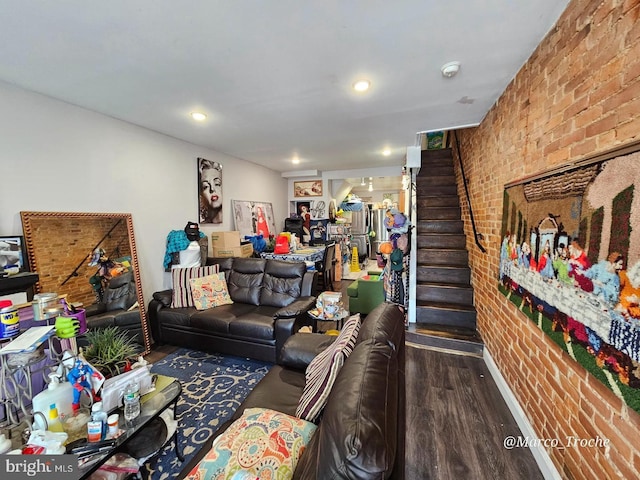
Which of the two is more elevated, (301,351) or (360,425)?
(360,425)

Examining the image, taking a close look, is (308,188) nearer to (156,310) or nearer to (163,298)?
(163,298)

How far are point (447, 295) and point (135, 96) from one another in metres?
4.02

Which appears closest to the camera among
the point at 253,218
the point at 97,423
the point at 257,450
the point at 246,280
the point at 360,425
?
the point at 360,425

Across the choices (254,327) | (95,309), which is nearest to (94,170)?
(95,309)

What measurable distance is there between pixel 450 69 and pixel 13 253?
3.65 meters

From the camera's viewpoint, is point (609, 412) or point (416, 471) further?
point (416, 471)

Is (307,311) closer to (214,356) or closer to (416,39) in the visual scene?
(214,356)

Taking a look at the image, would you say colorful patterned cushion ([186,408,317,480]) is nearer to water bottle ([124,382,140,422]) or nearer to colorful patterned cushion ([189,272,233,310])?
water bottle ([124,382,140,422])

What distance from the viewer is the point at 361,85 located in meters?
2.11

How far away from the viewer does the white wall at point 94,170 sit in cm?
208

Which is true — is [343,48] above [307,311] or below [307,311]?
above

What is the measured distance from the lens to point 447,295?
3314mm

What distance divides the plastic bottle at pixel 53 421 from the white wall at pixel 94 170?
1698 mm

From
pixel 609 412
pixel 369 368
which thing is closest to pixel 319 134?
pixel 369 368
